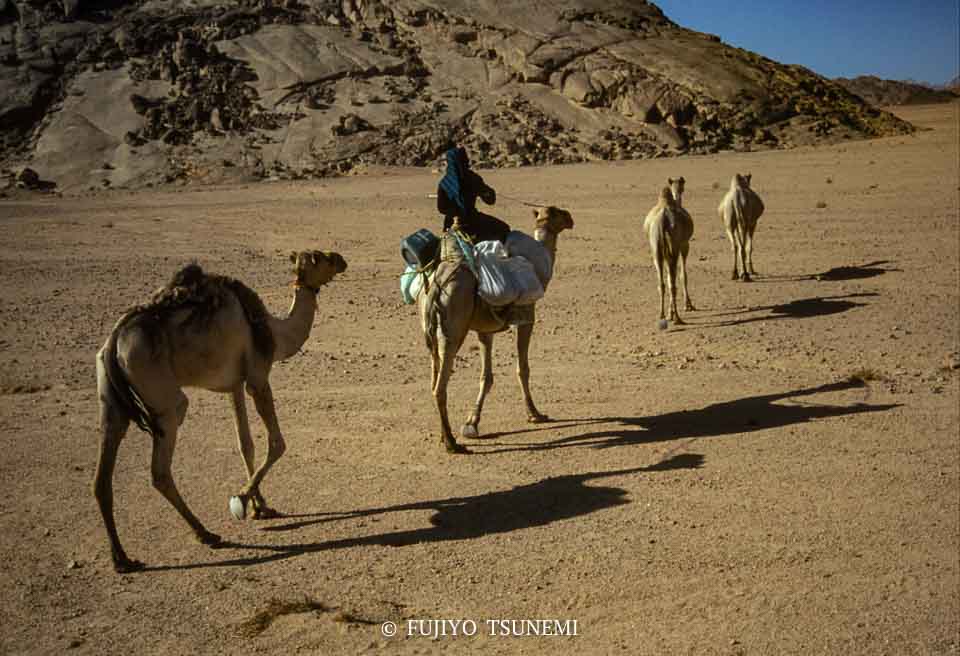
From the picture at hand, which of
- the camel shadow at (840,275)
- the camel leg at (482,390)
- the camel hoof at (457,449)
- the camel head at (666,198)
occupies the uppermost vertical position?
the camel head at (666,198)

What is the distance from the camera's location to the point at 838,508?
25.3 feet

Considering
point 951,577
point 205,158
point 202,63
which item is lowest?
point 951,577

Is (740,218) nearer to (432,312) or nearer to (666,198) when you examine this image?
(666,198)

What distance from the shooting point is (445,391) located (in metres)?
8.82

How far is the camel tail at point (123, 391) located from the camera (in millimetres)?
6324

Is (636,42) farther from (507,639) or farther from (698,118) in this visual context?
(507,639)

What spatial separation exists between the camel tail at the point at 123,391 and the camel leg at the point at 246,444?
0.82 meters

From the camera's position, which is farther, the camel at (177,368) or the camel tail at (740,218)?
the camel tail at (740,218)

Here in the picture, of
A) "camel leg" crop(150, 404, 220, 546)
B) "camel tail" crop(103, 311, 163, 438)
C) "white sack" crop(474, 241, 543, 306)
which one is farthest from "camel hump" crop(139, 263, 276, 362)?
"white sack" crop(474, 241, 543, 306)

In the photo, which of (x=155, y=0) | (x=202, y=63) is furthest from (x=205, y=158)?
(x=155, y=0)

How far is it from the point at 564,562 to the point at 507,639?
3.38 feet

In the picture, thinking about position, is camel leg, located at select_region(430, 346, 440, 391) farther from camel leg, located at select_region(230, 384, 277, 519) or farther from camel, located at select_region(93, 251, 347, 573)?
camel leg, located at select_region(230, 384, 277, 519)

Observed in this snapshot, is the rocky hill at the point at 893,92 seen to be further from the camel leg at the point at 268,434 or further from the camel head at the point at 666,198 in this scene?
the camel leg at the point at 268,434

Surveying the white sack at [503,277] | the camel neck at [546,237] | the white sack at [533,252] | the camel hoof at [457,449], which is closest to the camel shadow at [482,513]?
the camel hoof at [457,449]
